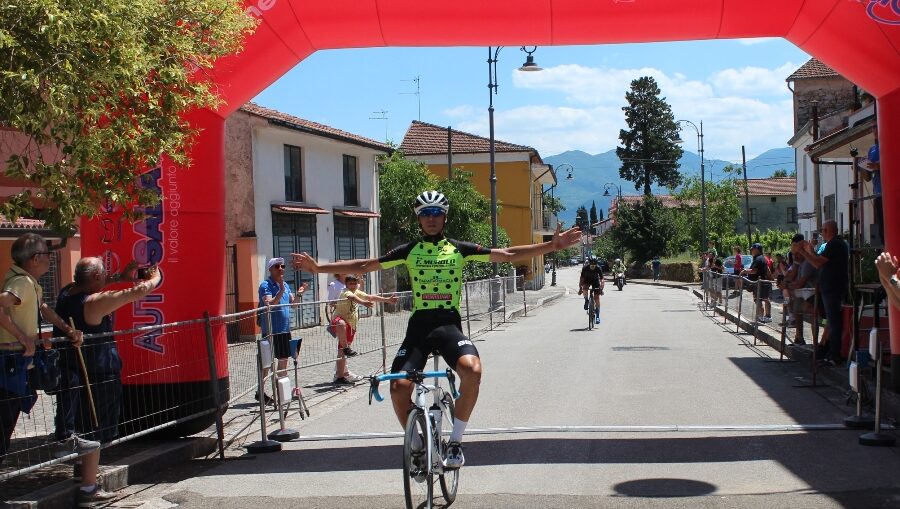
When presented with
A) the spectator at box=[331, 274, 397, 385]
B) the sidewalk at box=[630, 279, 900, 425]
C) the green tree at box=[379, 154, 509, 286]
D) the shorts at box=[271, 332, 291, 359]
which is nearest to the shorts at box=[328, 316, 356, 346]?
the spectator at box=[331, 274, 397, 385]

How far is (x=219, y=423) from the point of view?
8594mm

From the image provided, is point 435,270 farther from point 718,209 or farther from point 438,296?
point 718,209

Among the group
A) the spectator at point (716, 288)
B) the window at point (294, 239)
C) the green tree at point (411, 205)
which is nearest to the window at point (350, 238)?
the window at point (294, 239)

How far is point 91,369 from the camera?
7.07 metres

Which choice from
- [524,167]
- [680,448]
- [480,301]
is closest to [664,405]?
[680,448]

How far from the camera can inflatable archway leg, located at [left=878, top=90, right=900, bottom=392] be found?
919 centimetres

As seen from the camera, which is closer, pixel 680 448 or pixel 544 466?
pixel 544 466

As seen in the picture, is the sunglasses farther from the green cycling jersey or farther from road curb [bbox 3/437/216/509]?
road curb [bbox 3/437/216/509]

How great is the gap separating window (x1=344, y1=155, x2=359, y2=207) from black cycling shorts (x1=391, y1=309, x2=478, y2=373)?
24853 millimetres

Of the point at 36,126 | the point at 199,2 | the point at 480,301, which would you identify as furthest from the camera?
the point at 480,301

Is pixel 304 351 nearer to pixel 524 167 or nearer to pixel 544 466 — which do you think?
pixel 544 466

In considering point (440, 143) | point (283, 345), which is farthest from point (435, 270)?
point (440, 143)

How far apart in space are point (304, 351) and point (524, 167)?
1882 inches

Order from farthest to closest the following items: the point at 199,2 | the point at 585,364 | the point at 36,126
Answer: the point at 585,364 < the point at 199,2 < the point at 36,126
